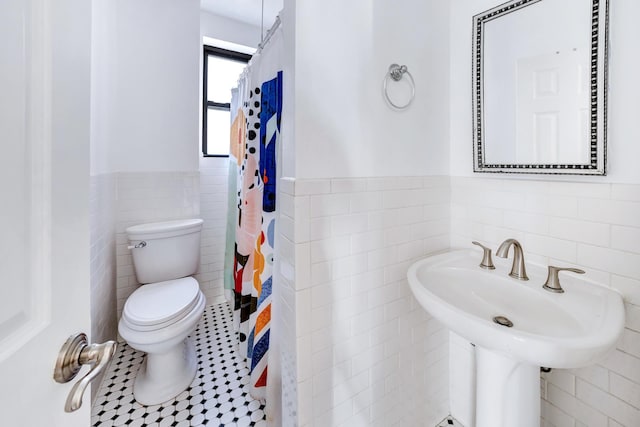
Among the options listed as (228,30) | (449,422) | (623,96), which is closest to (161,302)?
(449,422)

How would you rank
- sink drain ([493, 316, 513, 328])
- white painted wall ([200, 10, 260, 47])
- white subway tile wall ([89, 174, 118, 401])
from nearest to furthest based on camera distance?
sink drain ([493, 316, 513, 328])
white subway tile wall ([89, 174, 118, 401])
white painted wall ([200, 10, 260, 47])

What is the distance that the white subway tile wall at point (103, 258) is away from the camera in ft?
4.76

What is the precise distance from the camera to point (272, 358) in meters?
1.24

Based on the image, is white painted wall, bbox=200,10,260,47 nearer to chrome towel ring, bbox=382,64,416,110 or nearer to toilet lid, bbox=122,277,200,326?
chrome towel ring, bbox=382,64,416,110

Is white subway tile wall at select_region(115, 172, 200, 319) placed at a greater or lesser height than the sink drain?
greater

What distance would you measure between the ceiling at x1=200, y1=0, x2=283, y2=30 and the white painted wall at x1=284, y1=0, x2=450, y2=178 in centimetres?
147

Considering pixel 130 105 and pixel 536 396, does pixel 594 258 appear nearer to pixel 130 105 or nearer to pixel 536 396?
pixel 536 396

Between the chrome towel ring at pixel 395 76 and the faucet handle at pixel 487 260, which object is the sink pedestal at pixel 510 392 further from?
the chrome towel ring at pixel 395 76

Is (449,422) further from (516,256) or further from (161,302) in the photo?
(161,302)

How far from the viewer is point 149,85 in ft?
6.45

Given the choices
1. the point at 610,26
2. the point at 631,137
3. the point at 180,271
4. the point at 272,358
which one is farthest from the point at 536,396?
the point at 180,271

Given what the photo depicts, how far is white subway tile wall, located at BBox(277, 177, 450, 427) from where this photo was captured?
92cm

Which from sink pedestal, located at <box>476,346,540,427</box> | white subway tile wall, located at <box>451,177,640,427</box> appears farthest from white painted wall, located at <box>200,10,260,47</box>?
sink pedestal, located at <box>476,346,540,427</box>

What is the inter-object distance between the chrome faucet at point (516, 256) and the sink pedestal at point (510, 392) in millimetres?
302
